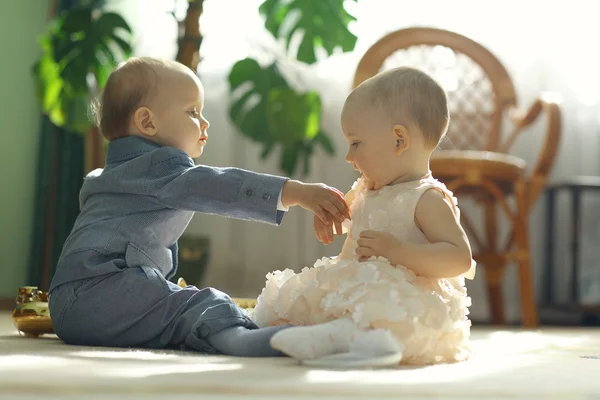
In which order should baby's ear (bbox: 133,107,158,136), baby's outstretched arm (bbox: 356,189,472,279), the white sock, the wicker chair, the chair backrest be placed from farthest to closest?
the chair backrest → the wicker chair → baby's ear (bbox: 133,107,158,136) → baby's outstretched arm (bbox: 356,189,472,279) → the white sock

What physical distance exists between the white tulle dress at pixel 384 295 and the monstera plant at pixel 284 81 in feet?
4.52

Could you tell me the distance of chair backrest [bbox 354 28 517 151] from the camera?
2926 mm

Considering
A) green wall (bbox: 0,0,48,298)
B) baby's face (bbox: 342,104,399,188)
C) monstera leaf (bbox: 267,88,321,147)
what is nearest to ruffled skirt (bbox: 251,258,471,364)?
baby's face (bbox: 342,104,399,188)

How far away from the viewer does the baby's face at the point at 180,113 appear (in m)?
1.47

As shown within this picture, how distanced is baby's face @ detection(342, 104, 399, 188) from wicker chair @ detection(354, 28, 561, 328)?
47.8 inches

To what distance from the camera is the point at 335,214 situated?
127 centimetres

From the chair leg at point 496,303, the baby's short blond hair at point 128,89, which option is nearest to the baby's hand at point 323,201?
the baby's short blond hair at point 128,89

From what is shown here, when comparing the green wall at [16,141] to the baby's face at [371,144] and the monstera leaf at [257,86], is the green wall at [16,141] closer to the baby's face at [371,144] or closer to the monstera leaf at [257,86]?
the monstera leaf at [257,86]

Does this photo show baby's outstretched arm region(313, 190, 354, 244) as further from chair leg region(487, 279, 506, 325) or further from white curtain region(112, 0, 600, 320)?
white curtain region(112, 0, 600, 320)

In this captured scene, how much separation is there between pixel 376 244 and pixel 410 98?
0.79 feet

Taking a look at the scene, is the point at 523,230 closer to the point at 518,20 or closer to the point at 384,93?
the point at 518,20

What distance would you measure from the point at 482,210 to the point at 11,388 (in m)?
2.63

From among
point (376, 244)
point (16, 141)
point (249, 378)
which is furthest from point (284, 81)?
point (249, 378)

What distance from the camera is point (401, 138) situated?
4.23 feet
